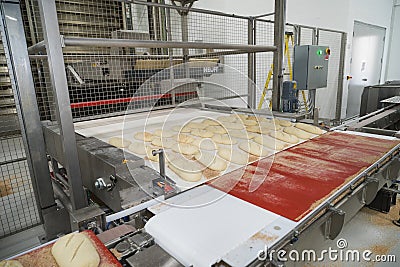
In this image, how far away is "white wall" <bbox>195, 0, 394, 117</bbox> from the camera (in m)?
4.08

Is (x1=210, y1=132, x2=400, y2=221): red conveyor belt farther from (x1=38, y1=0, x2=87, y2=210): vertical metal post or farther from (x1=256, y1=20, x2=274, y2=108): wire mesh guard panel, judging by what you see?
(x1=256, y1=20, x2=274, y2=108): wire mesh guard panel

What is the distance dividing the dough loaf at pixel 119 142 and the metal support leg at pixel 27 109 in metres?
0.40

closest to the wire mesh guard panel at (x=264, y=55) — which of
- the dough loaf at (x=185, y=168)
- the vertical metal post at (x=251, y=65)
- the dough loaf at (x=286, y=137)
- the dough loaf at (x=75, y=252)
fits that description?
the vertical metal post at (x=251, y=65)

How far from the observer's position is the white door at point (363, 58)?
5691mm

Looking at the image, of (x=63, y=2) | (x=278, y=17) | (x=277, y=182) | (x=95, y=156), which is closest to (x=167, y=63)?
(x=278, y=17)

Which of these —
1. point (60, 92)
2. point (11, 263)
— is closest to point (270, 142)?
point (60, 92)

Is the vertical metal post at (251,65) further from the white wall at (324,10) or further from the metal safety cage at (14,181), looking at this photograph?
the metal safety cage at (14,181)

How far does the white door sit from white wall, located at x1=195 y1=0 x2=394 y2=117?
0.19m

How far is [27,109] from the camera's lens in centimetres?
147

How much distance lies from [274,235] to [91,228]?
56 centimetres

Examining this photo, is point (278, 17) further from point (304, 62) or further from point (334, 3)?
point (334, 3)

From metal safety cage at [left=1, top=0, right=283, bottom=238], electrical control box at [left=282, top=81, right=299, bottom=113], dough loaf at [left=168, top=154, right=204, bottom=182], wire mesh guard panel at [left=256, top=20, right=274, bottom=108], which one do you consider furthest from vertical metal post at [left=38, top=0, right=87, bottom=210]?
wire mesh guard panel at [left=256, top=20, right=274, bottom=108]

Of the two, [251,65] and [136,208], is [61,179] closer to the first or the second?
[136,208]

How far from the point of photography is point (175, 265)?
0.67 m
